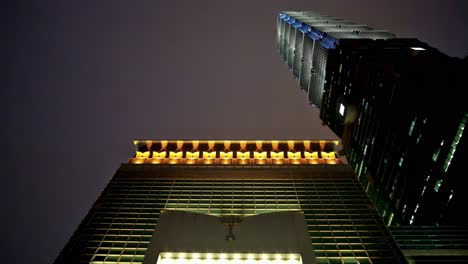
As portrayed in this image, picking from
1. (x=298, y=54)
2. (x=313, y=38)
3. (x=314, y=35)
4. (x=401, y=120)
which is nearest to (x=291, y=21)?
(x=298, y=54)

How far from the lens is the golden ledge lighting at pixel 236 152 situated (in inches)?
1807

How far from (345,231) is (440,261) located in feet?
22.8

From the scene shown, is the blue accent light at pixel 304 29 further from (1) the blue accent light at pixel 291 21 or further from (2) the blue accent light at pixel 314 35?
(1) the blue accent light at pixel 291 21

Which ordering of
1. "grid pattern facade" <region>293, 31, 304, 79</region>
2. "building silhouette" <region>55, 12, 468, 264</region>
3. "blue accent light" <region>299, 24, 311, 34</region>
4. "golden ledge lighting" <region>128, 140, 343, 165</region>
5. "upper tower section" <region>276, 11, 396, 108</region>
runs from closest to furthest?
"building silhouette" <region>55, 12, 468, 264</region>
"golden ledge lighting" <region>128, 140, 343, 165</region>
"upper tower section" <region>276, 11, 396, 108</region>
"blue accent light" <region>299, 24, 311, 34</region>
"grid pattern facade" <region>293, 31, 304, 79</region>

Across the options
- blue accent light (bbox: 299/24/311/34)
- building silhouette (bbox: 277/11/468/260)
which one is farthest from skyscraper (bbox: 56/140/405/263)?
blue accent light (bbox: 299/24/311/34)

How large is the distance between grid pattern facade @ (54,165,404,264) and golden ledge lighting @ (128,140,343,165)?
410 cm

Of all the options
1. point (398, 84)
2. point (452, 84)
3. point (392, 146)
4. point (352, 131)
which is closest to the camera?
point (452, 84)

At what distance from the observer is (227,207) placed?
34531 millimetres

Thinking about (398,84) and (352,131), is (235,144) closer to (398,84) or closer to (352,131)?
(398,84)

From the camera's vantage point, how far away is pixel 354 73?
6600 centimetres

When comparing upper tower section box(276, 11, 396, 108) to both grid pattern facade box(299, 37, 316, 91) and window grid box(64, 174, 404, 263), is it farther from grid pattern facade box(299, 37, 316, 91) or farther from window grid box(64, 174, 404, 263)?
window grid box(64, 174, 404, 263)

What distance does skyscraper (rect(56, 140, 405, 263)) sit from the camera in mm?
26594

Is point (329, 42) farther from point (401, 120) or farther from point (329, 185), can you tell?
point (329, 185)

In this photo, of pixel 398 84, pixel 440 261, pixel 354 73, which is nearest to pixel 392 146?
pixel 398 84
